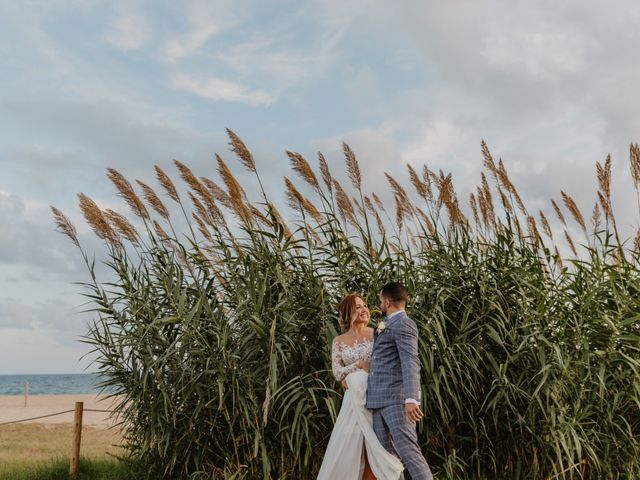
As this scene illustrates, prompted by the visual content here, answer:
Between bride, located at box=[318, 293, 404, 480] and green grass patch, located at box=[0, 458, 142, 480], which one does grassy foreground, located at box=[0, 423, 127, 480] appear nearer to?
green grass patch, located at box=[0, 458, 142, 480]

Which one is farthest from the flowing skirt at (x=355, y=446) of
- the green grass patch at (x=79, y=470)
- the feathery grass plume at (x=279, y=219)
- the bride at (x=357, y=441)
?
the green grass patch at (x=79, y=470)

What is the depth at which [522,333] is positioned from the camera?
5.40 metres

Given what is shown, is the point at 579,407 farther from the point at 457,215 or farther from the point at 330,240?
the point at 330,240

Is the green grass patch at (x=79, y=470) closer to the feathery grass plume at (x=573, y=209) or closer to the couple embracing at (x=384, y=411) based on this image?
the couple embracing at (x=384, y=411)

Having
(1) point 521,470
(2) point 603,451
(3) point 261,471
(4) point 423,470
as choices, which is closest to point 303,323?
(3) point 261,471

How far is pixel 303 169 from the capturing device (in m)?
5.64

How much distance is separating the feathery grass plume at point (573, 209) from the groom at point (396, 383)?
277 centimetres

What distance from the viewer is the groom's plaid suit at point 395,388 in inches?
155

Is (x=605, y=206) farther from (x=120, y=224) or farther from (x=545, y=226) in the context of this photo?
(x=120, y=224)

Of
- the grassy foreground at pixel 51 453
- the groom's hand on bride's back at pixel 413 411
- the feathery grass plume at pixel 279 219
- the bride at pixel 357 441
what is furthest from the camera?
the grassy foreground at pixel 51 453

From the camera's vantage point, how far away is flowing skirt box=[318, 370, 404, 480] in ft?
13.2

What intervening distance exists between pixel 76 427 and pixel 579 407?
14.7ft

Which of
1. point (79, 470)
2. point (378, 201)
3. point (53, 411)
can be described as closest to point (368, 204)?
point (378, 201)

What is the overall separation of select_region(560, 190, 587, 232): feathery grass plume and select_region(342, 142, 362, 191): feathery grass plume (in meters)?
1.92
